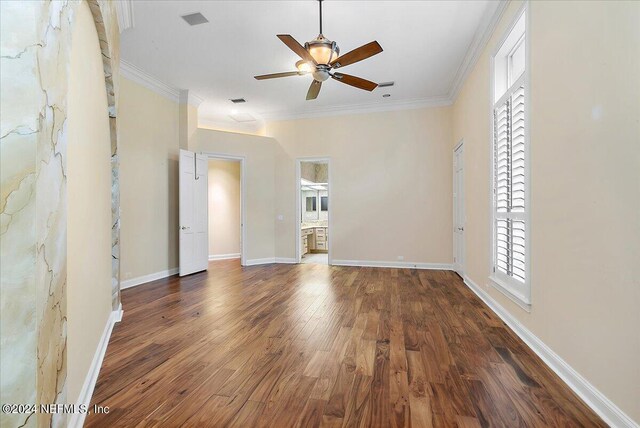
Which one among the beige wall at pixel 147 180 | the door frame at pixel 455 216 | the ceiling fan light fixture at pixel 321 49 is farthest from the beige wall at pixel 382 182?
the ceiling fan light fixture at pixel 321 49

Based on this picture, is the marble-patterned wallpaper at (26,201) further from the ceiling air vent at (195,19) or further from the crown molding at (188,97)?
the crown molding at (188,97)

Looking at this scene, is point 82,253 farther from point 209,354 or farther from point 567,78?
point 567,78

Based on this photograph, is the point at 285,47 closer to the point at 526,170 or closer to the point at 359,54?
the point at 359,54

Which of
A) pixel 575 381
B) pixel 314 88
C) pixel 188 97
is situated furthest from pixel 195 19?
pixel 575 381

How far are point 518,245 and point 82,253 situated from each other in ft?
11.4

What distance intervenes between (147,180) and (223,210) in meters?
2.83

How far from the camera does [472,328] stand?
9.93 feet

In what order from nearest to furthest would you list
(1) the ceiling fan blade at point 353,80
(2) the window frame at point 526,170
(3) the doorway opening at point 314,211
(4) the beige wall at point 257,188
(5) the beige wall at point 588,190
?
(5) the beige wall at point 588,190 → (2) the window frame at point 526,170 → (1) the ceiling fan blade at point 353,80 → (4) the beige wall at point 257,188 → (3) the doorway opening at point 314,211

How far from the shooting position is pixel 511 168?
308 centimetres

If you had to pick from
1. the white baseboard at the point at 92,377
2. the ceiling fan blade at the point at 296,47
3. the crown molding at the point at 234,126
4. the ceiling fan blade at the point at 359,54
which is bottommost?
the white baseboard at the point at 92,377

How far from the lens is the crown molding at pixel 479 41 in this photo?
3.38 m

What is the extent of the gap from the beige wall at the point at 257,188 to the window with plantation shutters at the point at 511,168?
4.76 meters

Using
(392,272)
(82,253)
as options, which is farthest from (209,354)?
(392,272)

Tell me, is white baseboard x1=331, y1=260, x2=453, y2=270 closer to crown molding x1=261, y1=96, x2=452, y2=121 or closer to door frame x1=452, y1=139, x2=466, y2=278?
door frame x1=452, y1=139, x2=466, y2=278
